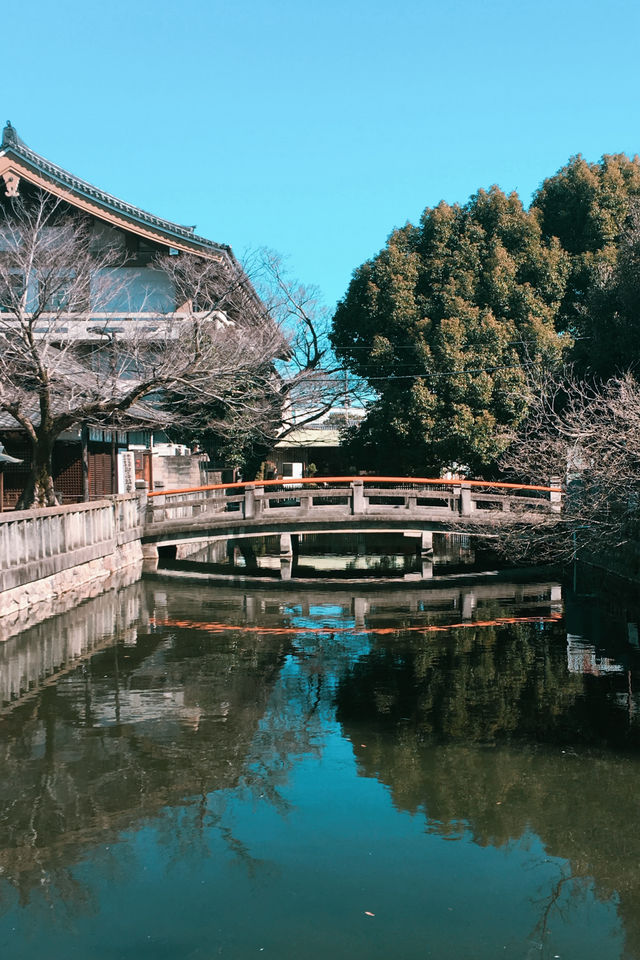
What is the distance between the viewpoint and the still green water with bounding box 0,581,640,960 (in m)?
6.04

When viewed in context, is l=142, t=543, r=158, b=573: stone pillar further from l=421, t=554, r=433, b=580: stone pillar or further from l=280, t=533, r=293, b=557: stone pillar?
l=421, t=554, r=433, b=580: stone pillar

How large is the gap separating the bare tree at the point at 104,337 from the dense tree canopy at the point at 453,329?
4.02 m

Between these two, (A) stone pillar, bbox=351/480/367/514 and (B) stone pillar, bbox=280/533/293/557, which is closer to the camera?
(A) stone pillar, bbox=351/480/367/514

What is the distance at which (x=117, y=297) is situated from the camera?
101 feet

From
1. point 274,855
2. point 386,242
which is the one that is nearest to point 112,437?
point 386,242

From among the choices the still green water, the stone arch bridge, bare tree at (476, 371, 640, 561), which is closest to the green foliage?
the stone arch bridge

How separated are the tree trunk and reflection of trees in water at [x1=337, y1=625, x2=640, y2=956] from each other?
9057mm

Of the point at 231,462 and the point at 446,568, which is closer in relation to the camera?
the point at 446,568

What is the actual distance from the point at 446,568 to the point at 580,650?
1080 centimetres

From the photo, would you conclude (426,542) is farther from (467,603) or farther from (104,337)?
(104,337)

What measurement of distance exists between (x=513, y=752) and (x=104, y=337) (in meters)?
19.2

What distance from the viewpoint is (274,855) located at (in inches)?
278

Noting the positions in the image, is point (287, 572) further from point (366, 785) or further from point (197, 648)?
point (366, 785)

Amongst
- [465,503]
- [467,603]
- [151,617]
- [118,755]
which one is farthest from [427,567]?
[118,755]
